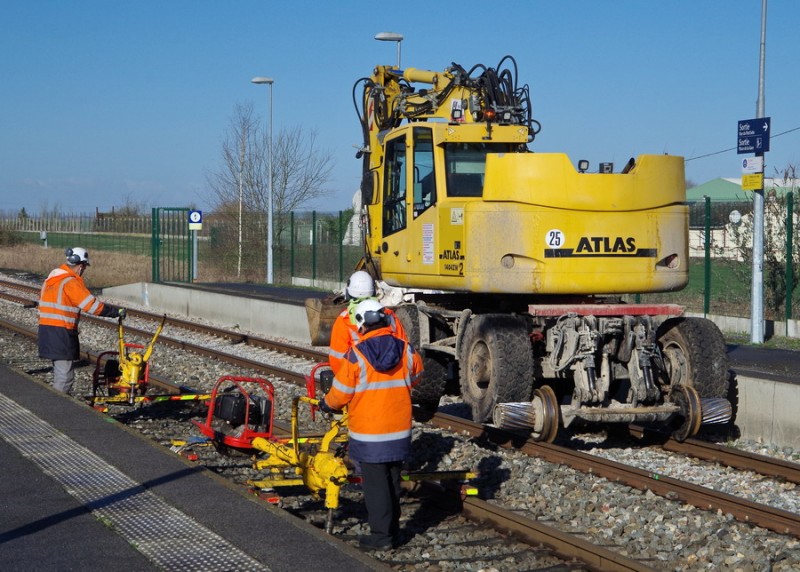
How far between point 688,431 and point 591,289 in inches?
64.7

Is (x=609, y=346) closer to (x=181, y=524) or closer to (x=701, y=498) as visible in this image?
(x=701, y=498)

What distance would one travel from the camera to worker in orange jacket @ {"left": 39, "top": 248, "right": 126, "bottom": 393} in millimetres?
11336

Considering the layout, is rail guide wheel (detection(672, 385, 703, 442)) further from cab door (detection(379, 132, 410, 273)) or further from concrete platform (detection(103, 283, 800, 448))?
cab door (detection(379, 132, 410, 273))

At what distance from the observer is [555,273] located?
10.2 m

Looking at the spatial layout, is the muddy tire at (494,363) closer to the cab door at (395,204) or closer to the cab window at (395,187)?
the cab door at (395,204)

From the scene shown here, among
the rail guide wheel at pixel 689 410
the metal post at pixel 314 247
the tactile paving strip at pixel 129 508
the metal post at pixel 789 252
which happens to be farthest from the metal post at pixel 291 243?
the rail guide wheel at pixel 689 410

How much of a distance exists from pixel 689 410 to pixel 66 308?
21.7ft

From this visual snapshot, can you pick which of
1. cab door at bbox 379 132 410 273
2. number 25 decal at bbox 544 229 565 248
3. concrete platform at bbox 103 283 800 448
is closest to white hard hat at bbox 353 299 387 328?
number 25 decal at bbox 544 229 565 248

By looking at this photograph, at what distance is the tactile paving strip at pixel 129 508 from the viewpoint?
6113 millimetres

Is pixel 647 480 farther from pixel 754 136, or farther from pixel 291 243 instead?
pixel 291 243

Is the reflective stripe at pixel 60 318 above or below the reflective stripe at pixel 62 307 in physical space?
below

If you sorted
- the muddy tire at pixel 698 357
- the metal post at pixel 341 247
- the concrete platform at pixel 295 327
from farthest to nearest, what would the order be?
the metal post at pixel 341 247 < the concrete platform at pixel 295 327 < the muddy tire at pixel 698 357

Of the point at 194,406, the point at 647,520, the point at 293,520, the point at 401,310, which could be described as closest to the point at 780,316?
the point at 401,310

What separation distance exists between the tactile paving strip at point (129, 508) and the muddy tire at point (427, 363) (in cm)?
413
